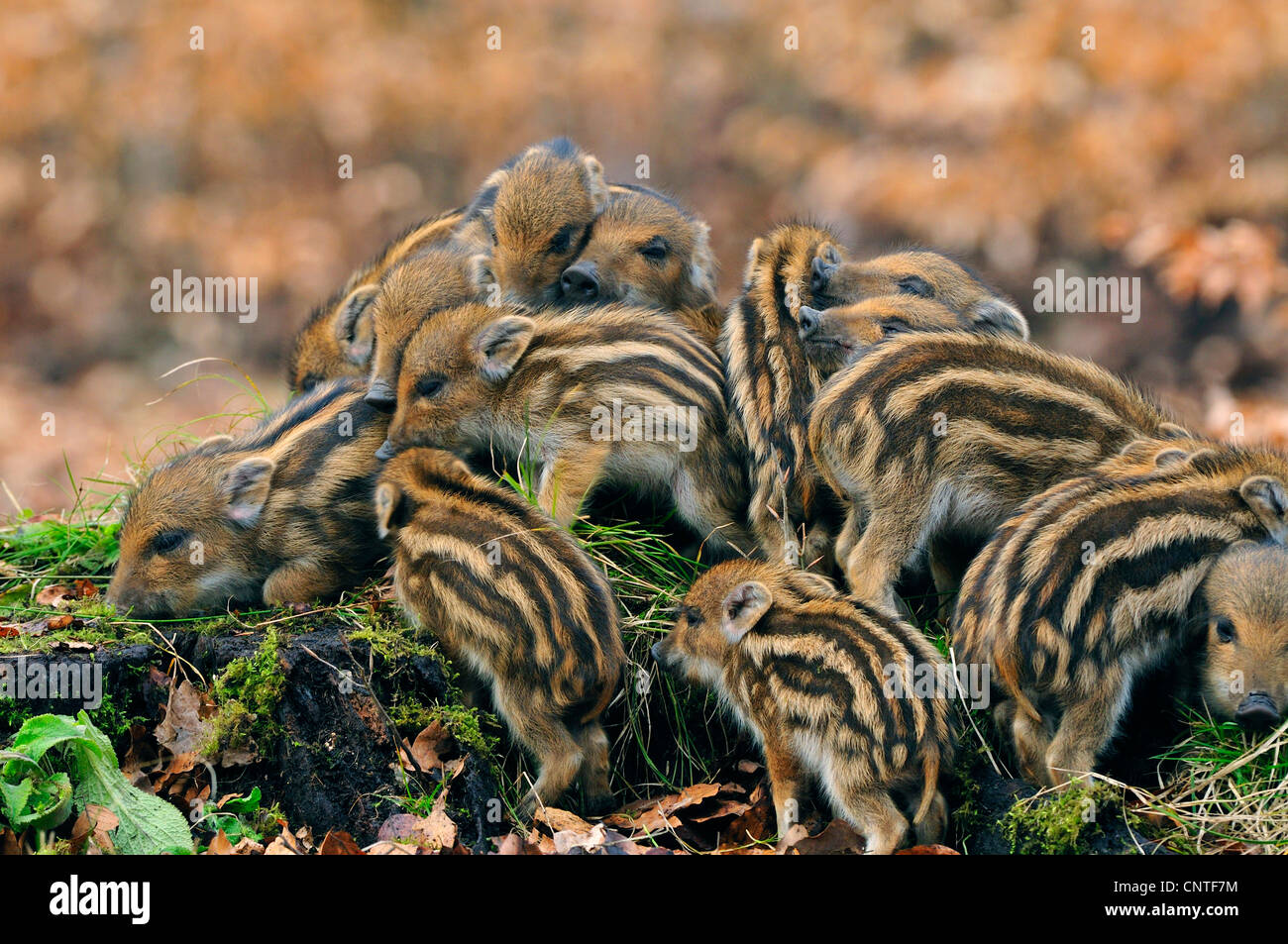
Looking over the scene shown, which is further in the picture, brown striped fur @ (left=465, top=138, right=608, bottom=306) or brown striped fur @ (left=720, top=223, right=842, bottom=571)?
brown striped fur @ (left=465, top=138, right=608, bottom=306)

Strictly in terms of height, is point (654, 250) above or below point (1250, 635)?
above

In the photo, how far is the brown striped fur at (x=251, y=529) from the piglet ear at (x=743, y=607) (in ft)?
5.73

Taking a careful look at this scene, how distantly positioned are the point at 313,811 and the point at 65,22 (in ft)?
51.7

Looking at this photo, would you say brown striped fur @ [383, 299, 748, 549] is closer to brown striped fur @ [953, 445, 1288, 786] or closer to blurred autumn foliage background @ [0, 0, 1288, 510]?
brown striped fur @ [953, 445, 1288, 786]

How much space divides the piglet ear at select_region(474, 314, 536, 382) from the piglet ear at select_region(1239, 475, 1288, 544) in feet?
10.6

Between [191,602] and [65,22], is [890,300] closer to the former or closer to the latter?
[191,602]

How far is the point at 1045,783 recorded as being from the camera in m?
4.71

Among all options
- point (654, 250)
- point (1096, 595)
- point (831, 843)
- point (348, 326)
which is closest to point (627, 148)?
point (654, 250)

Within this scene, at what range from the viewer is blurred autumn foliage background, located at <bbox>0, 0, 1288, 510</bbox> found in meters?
13.7

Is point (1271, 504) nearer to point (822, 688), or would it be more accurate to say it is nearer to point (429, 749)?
point (822, 688)

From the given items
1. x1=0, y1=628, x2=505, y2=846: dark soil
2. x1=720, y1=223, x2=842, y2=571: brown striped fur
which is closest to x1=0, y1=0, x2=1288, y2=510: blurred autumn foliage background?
x1=720, y1=223, x2=842, y2=571: brown striped fur

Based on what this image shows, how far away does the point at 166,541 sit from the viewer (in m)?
5.68

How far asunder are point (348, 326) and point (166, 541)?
165 centimetres

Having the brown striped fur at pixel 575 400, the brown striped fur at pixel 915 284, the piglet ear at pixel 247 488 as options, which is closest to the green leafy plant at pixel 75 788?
the piglet ear at pixel 247 488
